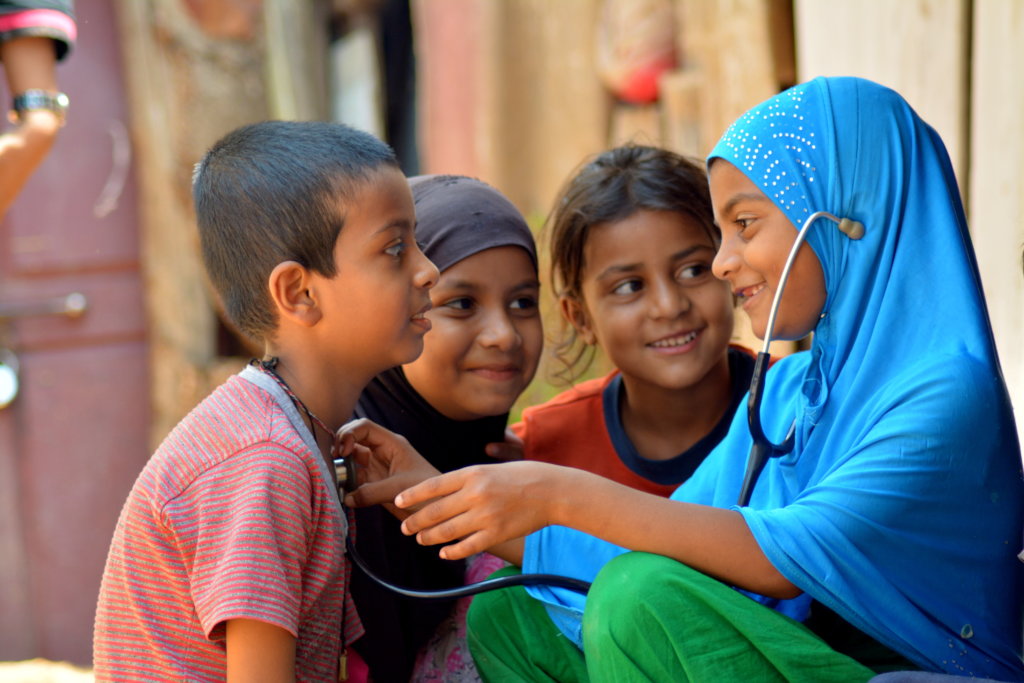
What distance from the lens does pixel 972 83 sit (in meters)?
2.49

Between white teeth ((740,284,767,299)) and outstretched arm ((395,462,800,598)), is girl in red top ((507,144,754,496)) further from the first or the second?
outstretched arm ((395,462,800,598))

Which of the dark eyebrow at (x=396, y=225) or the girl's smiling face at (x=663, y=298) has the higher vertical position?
the dark eyebrow at (x=396, y=225)

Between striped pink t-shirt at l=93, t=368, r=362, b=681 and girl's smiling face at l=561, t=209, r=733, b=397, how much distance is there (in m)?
0.88

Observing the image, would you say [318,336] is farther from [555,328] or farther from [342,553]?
[555,328]

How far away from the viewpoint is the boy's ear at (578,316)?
104 inches

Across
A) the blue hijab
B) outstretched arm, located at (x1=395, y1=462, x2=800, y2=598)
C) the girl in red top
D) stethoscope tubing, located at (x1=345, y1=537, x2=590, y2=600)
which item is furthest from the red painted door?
outstretched arm, located at (x1=395, y1=462, x2=800, y2=598)

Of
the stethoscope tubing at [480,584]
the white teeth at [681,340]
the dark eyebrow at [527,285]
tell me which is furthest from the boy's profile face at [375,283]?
the white teeth at [681,340]

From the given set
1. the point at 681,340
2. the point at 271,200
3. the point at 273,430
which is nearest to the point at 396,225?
the point at 271,200

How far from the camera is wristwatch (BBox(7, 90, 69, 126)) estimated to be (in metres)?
2.55

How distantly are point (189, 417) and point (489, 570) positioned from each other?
85 centimetres

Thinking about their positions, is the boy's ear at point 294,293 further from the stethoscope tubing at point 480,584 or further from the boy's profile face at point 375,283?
the stethoscope tubing at point 480,584

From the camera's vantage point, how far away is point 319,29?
5.52 meters

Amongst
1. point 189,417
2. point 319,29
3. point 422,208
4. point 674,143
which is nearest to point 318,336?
point 189,417

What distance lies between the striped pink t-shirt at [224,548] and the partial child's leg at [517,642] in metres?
0.32
